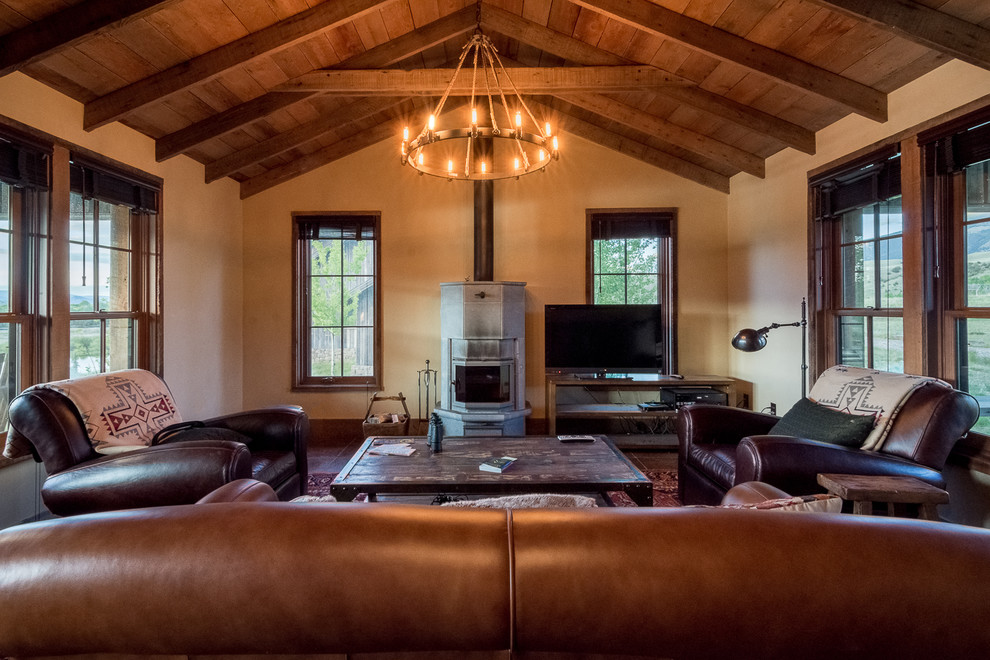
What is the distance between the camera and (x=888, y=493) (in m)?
1.55

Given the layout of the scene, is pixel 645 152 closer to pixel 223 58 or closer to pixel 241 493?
pixel 223 58

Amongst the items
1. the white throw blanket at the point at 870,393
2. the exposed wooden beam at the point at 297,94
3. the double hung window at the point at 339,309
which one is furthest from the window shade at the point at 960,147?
the double hung window at the point at 339,309

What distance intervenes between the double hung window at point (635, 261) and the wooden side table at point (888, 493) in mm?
3114

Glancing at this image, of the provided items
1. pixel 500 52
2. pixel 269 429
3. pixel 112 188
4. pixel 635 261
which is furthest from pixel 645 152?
pixel 112 188

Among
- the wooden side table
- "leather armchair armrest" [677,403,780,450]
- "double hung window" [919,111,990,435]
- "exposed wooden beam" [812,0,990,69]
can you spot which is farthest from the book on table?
"exposed wooden beam" [812,0,990,69]

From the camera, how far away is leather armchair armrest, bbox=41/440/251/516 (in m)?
1.87

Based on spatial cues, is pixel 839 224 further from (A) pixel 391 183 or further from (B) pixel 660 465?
(A) pixel 391 183

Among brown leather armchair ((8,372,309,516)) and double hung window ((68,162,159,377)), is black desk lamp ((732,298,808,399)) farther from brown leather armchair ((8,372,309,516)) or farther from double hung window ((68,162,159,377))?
double hung window ((68,162,159,377))

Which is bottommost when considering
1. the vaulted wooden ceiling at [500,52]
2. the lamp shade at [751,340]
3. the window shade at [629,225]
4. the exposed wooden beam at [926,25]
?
the lamp shade at [751,340]

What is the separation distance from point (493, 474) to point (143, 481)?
4.58ft

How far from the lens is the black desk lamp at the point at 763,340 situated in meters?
3.20

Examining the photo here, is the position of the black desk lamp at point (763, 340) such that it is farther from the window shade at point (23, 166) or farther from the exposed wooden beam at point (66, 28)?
the window shade at point (23, 166)

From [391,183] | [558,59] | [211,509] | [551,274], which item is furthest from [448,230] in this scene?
[211,509]

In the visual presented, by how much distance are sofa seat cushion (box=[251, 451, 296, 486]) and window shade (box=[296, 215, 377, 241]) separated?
8.84 ft
